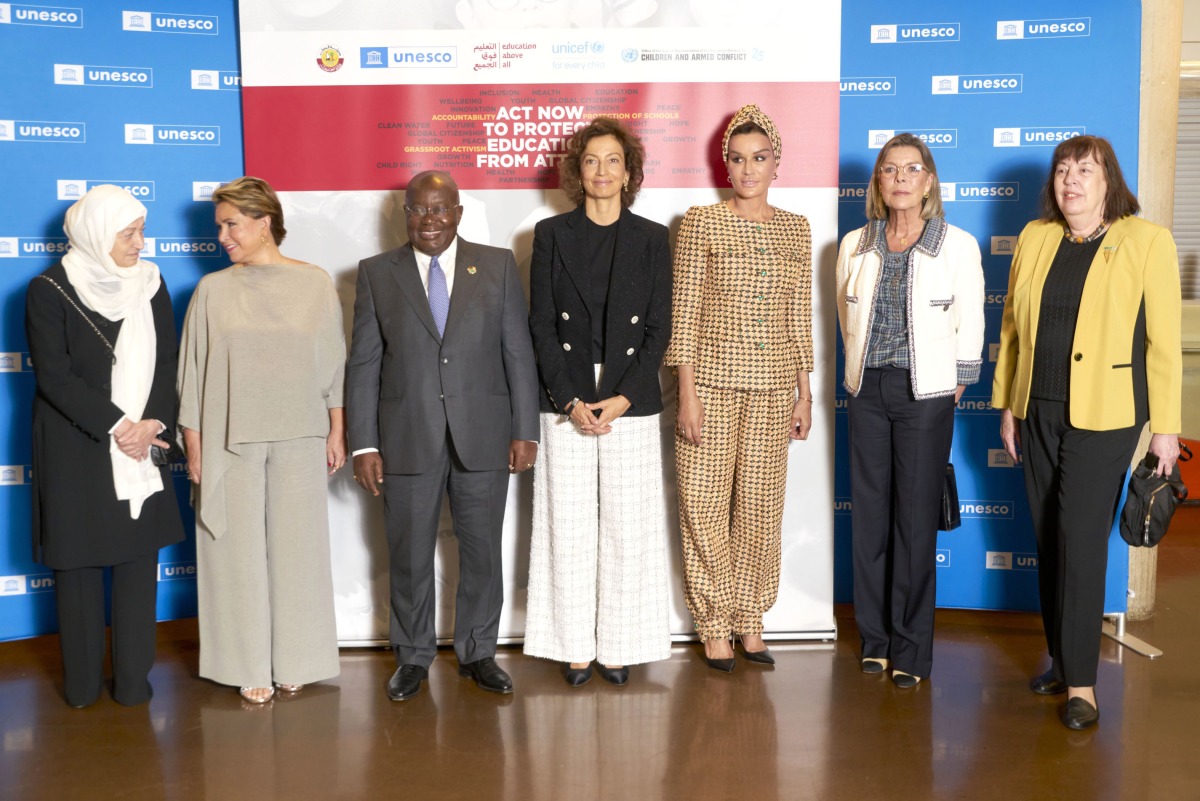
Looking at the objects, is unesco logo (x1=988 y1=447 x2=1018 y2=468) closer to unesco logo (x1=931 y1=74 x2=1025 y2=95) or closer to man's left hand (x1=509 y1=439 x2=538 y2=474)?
unesco logo (x1=931 y1=74 x2=1025 y2=95)

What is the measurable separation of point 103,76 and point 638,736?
363 centimetres

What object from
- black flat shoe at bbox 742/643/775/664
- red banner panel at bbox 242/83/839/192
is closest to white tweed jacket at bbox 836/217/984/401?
red banner panel at bbox 242/83/839/192

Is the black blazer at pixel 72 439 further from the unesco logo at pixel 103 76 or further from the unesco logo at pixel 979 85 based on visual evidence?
the unesco logo at pixel 979 85

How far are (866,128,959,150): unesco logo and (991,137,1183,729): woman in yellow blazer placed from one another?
47.1 inches

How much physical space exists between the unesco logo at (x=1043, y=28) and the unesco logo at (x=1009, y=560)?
7.87ft

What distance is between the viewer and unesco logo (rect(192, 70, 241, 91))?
4672 mm

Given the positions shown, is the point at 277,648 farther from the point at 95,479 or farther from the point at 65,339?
the point at 65,339

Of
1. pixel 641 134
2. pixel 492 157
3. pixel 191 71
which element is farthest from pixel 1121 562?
pixel 191 71

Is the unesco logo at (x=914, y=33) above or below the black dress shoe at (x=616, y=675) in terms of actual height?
above

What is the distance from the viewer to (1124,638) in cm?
457

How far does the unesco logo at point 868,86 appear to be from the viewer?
16.1ft

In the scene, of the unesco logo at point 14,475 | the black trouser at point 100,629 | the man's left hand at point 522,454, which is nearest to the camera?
the black trouser at point 100,629

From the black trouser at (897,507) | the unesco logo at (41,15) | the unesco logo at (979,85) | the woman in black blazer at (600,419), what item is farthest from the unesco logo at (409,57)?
the unesco logo at (979,85)

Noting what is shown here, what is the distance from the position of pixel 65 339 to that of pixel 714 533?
2.50 meters
